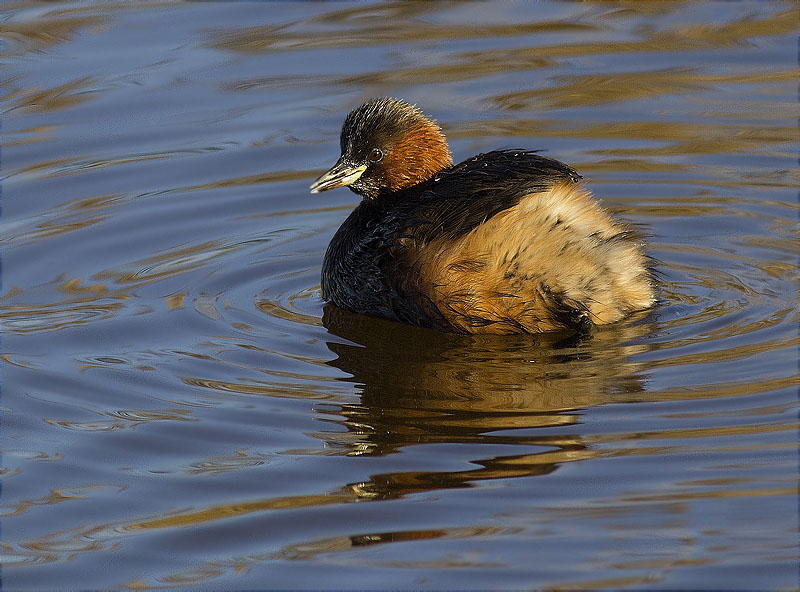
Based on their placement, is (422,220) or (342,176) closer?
(422,220)

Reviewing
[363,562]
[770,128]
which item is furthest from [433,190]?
[770,128]

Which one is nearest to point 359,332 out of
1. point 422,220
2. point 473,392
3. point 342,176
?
point 422,220

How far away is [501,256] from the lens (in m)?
6.49

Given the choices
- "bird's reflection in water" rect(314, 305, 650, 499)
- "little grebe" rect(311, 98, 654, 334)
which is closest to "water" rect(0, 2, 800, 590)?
"bird's reflection in water" rect(314, 305, 650, 499)

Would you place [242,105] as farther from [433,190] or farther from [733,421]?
[733,421]

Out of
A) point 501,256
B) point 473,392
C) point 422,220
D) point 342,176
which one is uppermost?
point 342,176

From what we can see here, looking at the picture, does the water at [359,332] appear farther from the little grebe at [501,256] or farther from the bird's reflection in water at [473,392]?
the little grebe at [501,256]

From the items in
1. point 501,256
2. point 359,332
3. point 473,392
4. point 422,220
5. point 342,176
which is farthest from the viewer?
point 342,176

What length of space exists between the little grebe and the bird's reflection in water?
0.42 feet

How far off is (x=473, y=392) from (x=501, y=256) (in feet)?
2.50

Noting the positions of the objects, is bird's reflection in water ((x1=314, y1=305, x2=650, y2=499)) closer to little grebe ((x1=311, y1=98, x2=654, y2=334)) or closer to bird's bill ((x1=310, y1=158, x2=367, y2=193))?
little grebe ((x1=311, y1=98, x2=654, y2=334))

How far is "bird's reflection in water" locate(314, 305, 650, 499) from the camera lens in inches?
211

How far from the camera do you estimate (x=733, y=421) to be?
555 cm

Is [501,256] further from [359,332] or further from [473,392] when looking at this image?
[359,332]
